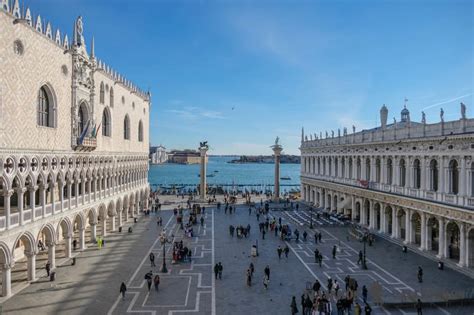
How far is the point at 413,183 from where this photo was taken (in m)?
29.2

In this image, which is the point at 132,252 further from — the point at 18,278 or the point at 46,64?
the point at 46,64

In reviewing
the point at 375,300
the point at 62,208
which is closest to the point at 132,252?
the point at 62,208

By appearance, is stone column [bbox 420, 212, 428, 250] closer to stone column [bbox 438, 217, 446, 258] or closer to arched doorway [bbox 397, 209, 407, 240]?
stone column [bbox 438, 217, 446, 258]

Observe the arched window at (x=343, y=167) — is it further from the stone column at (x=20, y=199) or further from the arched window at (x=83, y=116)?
the stone column at (x=20, y=199)

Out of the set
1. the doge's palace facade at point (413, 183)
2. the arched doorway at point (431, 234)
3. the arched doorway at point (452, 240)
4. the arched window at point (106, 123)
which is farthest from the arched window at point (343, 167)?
the arched window at point (106, 123)

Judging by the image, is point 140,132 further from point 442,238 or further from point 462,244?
point 462,244

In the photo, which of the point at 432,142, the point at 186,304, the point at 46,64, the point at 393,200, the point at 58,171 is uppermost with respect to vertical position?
the point at 46,64

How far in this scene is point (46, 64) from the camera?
22812 millimetres

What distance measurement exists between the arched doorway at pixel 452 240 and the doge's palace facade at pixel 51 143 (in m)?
24.3

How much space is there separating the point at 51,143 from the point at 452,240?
2673 cm

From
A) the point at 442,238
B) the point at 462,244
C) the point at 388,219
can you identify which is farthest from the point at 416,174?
the point at 462,244

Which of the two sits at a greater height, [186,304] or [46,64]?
[46,64]

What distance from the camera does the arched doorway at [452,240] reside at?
25.4 metres

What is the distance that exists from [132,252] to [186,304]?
10665 millimetres
